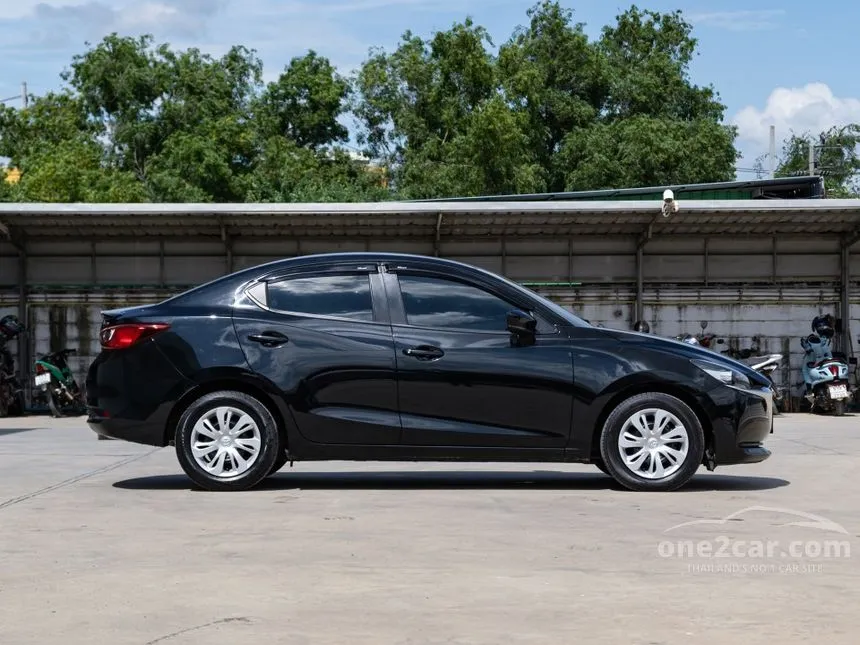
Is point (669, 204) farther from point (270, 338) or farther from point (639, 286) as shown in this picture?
point (270, 338)

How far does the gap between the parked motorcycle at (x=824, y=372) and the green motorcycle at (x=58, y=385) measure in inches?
419

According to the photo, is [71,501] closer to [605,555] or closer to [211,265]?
[605,555]

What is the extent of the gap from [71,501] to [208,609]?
3.86 metres

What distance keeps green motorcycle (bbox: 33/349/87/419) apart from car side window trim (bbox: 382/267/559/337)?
12037 millimetres

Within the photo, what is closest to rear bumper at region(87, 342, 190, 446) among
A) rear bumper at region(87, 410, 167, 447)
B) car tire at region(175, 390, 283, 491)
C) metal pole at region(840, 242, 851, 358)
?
rear bumper at region(87, 410, 167, 447)

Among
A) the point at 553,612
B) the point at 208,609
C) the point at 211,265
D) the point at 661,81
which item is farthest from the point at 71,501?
the point at 661,81

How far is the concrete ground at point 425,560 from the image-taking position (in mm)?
5465

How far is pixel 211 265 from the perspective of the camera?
22625mm

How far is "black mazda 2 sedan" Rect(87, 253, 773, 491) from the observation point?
384 inches

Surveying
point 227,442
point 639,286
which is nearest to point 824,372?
point 639,286

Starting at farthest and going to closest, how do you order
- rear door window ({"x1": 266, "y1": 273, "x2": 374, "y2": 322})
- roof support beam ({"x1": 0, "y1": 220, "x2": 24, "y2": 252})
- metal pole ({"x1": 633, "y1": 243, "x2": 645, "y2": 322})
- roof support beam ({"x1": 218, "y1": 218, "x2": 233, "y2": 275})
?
metal pole ({"x1": 633, "y1": 243, "x2": 645, "y2": 322}), roof support beam ({"x1": 218, "y1": 218, "x2": 233, "y2": 275}), roof support beam ({"x1": 0, "y1": 220, "x2": 24, "y2": 252}), rear door window ({"x1": 266, "y1": 273, "x2": 374, "y2": 322})

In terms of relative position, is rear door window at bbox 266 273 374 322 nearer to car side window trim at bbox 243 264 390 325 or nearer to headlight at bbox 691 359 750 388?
car side window trim at bbox 243 264 390 325

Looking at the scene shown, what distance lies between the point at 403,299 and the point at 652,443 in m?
1.94

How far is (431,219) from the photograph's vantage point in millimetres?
21656
